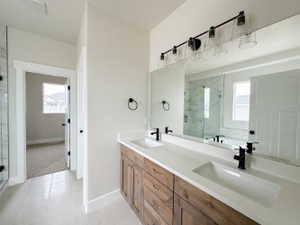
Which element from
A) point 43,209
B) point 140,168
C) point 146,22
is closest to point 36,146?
point 43,209

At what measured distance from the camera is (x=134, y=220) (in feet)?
5.46

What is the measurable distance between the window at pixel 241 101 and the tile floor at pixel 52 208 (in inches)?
64.5

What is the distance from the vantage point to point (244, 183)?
3.29ft

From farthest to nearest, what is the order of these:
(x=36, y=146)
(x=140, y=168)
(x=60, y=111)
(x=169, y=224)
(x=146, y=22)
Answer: (x=60, y=111) < (x=36, y=146) < (x=146, y=22) < (x=140, y=168) < (x=169, y=224)

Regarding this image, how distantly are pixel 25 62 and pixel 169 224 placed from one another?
10.7 feet

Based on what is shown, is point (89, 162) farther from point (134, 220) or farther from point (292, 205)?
point (292, 205)

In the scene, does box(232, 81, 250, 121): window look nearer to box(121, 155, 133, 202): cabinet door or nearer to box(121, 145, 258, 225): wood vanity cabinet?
box(121, 145, 258, 225): wood vanity cabinet

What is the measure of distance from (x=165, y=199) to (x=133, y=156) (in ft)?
2.12

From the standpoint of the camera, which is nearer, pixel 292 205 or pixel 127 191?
pixel 292 205

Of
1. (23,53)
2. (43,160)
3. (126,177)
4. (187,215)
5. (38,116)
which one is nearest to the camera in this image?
(187,215)

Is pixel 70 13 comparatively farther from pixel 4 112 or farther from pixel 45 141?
pixel 45 141

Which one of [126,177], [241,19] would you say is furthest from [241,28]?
[126,177]

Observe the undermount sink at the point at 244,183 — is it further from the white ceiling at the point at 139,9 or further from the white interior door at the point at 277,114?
the white ceiling at the point at 139,9

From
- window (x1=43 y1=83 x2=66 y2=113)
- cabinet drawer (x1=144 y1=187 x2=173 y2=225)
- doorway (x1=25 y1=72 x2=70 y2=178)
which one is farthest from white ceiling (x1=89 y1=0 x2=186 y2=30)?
window (x1=43 y1=83 x2=66 y2=113)
